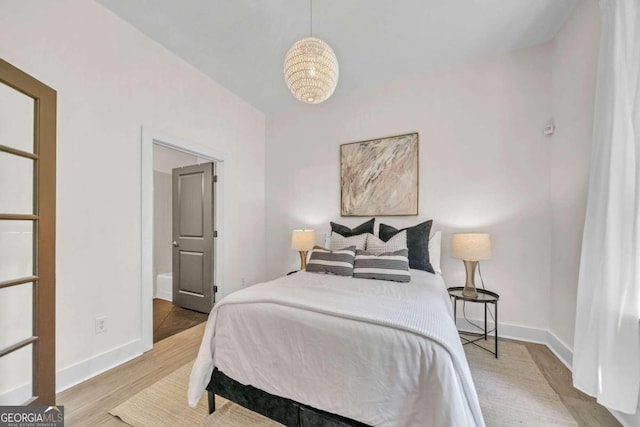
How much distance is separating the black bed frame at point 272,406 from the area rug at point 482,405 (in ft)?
0.43

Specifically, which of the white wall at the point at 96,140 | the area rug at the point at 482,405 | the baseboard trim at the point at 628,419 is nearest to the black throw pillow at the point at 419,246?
the area rug at the point at 482,405

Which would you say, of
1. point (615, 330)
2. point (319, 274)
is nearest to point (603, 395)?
point (615, 330)

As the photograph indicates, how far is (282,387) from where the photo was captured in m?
1.29

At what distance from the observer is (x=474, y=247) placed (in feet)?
7.33

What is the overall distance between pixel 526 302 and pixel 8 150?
13.3 feet

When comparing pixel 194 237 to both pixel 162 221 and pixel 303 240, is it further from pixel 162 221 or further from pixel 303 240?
pixel 303 240

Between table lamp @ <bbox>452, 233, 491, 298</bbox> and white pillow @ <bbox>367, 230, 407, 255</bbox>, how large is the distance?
47cm

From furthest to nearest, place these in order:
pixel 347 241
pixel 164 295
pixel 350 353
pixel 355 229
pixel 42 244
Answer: pixel 164 295 < pixel 355 229 < pixel 347 241 < pixel 42 244 < pixel 350 353

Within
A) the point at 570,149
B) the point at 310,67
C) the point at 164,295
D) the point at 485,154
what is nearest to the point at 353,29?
the point at 310,67

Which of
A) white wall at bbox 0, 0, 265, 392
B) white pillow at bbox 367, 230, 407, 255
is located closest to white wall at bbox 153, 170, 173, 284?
white wall at bbox 0, 0, 265, 392

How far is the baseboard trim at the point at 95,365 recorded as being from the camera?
1.72 meters

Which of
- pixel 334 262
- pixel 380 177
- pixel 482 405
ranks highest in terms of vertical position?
pixel 380 177

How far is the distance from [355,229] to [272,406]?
6.45ft

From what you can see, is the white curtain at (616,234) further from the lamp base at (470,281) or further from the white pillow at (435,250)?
the white pillow at (435,250)
